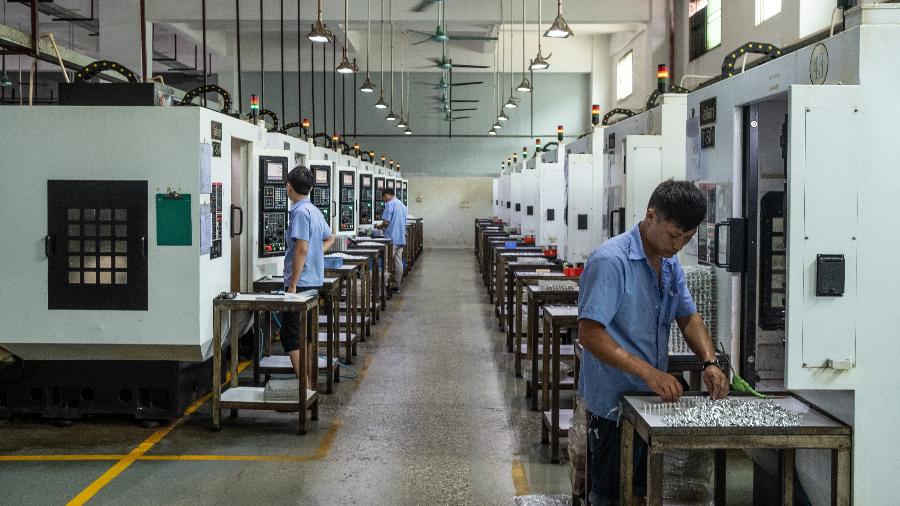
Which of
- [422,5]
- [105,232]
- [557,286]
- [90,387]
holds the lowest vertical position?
[90,387]

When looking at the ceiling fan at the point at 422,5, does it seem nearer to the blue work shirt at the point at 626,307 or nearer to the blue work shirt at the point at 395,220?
the blue work shirt at the point at 395,220

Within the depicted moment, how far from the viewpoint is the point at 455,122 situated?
87.2 feet

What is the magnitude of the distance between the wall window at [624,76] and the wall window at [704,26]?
5321 mm

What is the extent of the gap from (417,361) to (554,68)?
18.0 meters

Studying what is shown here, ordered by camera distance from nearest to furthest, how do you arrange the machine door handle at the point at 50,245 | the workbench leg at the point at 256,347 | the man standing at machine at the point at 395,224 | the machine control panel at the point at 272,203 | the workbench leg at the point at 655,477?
the workbench leg at the point at 655,477
the machine door handle at the point at 50,245
the workbench leg at the point at 256,347
the machine control panel at the point at 272,203
the man standing at machine at the point at 395,224

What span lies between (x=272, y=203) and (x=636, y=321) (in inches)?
210

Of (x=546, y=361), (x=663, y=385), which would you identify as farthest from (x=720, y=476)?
(x=546, y=361)

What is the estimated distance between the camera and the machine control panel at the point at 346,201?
12.3 meters

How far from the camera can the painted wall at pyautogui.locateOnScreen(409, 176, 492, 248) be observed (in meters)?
26.7

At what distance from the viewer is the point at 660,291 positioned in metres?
3.39

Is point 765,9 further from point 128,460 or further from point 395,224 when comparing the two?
point 128,460

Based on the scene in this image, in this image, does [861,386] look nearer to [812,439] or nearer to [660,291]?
[812,439]

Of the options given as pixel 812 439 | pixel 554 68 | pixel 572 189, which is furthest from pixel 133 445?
pixel 554 68

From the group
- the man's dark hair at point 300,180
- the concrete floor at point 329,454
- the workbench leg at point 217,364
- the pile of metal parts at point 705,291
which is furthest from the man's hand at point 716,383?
the man's dark hair at point 300,180
